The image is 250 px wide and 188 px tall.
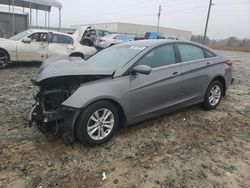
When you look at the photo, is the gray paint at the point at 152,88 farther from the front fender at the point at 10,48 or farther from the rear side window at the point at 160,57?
the front fender at the point at 10,48

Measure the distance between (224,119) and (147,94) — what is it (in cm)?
193

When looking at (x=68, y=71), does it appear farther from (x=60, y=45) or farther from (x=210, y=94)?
(x=60, y=45)

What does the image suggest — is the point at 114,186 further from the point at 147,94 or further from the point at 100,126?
the point at 147,94

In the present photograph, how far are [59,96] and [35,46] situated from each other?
702 centimetres

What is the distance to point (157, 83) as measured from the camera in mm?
4301

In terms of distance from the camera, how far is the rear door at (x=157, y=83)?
4070mm

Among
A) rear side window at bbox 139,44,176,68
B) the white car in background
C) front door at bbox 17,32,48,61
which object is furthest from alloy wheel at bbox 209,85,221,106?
front door at bbox 17,32,48,61

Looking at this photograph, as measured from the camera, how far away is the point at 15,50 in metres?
9.62

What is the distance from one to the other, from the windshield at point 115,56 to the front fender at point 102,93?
36cm

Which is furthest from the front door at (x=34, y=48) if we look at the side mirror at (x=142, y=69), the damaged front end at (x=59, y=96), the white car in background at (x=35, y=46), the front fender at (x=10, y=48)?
the side mirror at (x=142, y=69)

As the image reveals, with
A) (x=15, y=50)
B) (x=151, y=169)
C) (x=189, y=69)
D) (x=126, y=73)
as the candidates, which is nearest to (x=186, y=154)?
(x=151, y=169)

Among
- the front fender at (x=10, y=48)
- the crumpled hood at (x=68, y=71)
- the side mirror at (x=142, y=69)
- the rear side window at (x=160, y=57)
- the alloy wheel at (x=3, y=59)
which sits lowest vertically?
the alloy wheel at (x=3, y=59)

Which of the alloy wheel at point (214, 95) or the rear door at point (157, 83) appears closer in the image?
the rear door at point (157, 83)

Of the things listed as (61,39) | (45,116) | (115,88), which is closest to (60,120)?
(45,116)
